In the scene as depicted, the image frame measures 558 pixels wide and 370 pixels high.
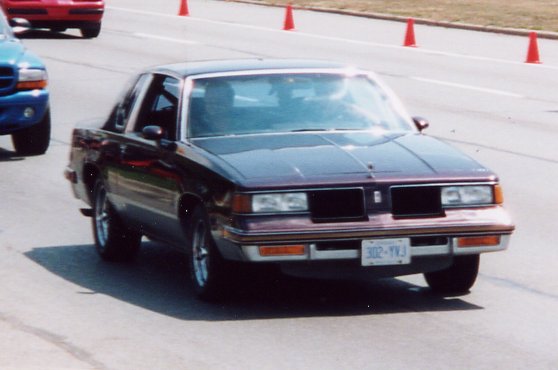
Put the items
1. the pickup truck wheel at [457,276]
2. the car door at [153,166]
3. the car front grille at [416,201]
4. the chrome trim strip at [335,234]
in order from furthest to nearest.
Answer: the car door at [153,166] → the pickup truck wheel at [457,276] → the car front grille at [416,201] → the chrome trim strip at [335,234]

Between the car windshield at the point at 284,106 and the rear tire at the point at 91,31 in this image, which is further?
the rear tire at the point at 91,31

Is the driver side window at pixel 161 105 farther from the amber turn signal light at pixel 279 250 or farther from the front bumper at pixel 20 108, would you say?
the front bumper at pixel 20 108

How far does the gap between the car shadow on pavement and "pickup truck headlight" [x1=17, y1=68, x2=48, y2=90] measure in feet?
17.6

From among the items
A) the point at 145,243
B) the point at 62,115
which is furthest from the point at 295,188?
the point at 62,115

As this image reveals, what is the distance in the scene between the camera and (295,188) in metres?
8.62

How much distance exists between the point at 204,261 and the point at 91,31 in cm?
2284

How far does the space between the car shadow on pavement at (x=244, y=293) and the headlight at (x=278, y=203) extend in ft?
1.70

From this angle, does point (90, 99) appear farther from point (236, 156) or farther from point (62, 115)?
point (236, 156)

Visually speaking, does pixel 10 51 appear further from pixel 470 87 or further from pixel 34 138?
pixel 470 87

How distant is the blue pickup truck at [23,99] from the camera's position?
15859 mm

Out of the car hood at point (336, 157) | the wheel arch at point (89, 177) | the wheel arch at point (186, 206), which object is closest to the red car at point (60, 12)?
the wheel arch at point (89, 177)

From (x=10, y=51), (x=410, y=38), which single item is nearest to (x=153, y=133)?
(x=10, y=51)

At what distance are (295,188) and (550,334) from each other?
5.15 feet

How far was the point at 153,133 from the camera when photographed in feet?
31.8
